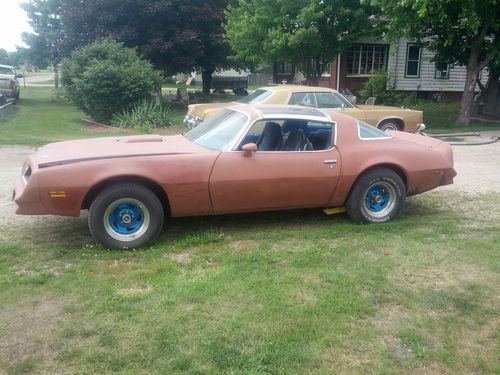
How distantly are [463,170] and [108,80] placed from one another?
1153 centimetres

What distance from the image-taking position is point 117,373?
118 inches

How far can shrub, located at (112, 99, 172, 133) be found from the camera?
52.5 feet

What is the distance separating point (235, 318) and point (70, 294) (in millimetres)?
1346

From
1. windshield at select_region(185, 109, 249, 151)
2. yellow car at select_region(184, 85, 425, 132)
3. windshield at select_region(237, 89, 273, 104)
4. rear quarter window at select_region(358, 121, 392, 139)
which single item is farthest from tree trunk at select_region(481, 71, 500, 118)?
windshield at select_region(185, 109, 249, 151)

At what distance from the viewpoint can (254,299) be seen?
3914 millimetres

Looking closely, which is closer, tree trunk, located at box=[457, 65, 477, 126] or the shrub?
the shrub

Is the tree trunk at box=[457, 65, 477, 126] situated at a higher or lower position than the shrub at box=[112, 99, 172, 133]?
higher

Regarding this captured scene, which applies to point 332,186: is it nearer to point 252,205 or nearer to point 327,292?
point 252,205

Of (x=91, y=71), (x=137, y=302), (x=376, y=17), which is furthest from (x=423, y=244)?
(x=376, y=17)

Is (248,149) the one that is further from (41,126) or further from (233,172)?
(41,126)

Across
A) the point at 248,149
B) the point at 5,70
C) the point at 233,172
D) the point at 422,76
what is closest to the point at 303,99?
the point at 248,149

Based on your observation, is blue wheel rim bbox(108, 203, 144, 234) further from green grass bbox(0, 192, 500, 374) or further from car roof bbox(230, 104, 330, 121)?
car roof bbox(230, 104, 330, 121)

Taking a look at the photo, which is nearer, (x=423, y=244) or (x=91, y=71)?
(x=423, y=244)

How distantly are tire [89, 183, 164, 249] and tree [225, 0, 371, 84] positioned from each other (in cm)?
1342
